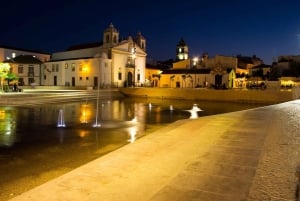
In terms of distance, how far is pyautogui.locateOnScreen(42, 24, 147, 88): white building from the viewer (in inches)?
1941

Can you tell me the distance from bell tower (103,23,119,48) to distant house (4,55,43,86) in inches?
579

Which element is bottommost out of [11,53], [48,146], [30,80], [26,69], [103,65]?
[48,146]

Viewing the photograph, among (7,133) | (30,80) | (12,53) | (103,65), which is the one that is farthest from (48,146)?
(12,53)

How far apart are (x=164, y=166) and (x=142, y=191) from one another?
1289 mm

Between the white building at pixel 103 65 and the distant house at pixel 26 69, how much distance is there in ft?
4.65

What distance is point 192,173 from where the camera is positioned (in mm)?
4934

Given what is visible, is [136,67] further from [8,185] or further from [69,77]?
[8,185]

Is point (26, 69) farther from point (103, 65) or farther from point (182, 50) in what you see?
point (182, 50)

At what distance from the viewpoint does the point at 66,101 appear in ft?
97.3

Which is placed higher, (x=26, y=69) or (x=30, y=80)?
(x=26, y=69)

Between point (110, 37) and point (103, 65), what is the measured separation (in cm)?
615

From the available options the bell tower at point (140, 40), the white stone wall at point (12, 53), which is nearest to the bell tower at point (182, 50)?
the bell tower at point (140, 40)

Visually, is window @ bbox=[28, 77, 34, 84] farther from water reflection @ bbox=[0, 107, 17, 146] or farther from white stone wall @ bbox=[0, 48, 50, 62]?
water reflection @ bbox=[0, 107, 17, 146]

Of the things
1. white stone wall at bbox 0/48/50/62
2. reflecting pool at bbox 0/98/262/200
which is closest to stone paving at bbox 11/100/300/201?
reflecting pool at bbox 0/98/262/200
